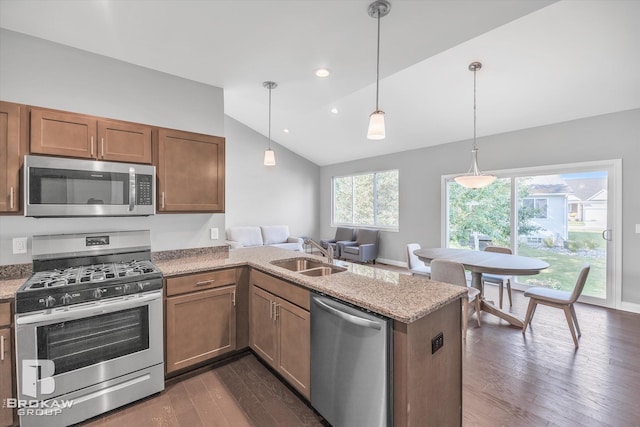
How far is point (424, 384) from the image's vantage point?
1429 mm

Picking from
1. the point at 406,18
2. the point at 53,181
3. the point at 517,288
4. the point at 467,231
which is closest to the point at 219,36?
the point at 406,18

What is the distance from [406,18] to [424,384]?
7.23ft

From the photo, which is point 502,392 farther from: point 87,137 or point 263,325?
point 87,137

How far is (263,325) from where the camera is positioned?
236 centimetres

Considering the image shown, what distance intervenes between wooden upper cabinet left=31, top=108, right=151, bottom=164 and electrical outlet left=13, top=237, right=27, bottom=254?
26.6 inches

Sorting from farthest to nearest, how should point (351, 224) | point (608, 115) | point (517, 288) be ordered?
point (351, 224), point (517, 288), point (608, 115)

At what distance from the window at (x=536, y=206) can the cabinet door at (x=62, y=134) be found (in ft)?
18.8

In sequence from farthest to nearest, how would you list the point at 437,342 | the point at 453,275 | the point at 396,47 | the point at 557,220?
the point at 557,220 < the point at 453,275 < the point at 396,47 < the point at 437,342

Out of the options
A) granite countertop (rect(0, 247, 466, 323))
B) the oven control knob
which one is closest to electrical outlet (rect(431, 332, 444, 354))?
granite countertop (rect(0, 247, 466, 323))

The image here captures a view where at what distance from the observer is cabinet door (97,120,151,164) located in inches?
86.7

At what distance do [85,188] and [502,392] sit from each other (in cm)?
350

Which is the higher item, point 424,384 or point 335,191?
point 335,191

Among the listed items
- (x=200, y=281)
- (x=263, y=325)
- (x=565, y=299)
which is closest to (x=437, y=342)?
(x=263, y=325)

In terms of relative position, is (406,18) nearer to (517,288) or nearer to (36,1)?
(36,1)
